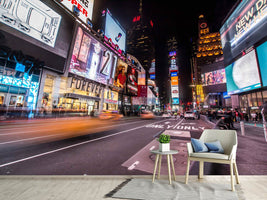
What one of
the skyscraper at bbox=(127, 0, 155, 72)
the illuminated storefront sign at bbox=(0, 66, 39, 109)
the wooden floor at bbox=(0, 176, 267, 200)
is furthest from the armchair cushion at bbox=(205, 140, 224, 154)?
the skyscraper at bbox=(127, 0, 155, 72)

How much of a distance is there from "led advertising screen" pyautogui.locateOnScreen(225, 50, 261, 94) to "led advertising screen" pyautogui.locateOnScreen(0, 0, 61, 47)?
3605 centimetres

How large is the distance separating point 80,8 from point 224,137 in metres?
36.7

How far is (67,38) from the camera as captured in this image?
77.8 ft

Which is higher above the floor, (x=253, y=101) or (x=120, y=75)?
(x=120, y=75)

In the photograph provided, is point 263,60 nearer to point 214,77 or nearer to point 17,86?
point 214,77

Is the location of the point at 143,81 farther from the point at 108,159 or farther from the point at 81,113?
the point at 108,159

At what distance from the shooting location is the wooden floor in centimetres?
205

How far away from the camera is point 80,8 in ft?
91.2

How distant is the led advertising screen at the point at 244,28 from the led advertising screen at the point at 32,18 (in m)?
34.3

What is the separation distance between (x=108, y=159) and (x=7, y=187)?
7.54ft

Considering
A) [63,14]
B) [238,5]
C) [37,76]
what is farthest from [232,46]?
[37,76]

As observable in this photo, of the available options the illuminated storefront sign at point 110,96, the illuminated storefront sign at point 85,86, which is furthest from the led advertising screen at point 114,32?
the illuminated storefront sign at point 110,96

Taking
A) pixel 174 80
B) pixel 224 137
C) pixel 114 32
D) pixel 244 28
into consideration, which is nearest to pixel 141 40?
pixel 174 80

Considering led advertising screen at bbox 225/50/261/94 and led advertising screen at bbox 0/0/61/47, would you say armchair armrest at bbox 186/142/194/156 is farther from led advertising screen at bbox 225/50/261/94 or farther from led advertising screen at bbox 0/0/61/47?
led advertising screen at bbox 225/50/261/94
